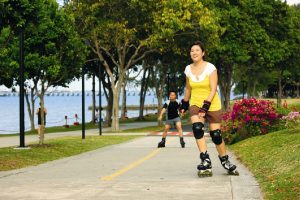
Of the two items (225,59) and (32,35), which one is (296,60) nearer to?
(225,59)

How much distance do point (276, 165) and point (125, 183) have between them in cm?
316

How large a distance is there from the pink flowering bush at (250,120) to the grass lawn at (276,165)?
347cm

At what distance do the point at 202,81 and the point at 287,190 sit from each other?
2374 mm

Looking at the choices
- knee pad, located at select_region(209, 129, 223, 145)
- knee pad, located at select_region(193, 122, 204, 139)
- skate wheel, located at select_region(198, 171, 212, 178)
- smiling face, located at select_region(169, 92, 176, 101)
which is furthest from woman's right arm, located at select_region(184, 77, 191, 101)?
smiling face, located at select_region(169, 92, 176, 101)

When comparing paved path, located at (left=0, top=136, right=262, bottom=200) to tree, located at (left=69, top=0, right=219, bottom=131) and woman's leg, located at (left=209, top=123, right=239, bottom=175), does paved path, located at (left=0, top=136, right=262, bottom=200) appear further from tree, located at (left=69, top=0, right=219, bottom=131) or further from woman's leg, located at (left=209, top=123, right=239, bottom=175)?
tree, located at (left=69, top=0, right=219, bottom=131)

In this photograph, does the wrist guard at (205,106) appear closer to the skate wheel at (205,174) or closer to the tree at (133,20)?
the skate wheel at (205,174)

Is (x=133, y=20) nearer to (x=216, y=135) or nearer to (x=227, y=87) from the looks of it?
(x=227, y=87)

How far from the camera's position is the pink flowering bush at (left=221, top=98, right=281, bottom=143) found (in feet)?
63.3

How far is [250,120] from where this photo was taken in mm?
19469

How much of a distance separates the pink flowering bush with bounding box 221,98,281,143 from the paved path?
7.54 metres

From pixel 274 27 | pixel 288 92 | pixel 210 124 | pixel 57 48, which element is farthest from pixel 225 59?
pixel 288 92

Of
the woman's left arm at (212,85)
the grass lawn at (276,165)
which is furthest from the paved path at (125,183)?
the woman's left arm at (212,85)

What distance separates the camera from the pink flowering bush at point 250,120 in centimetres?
1930

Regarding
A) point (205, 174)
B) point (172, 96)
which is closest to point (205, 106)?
point (205, 174)
